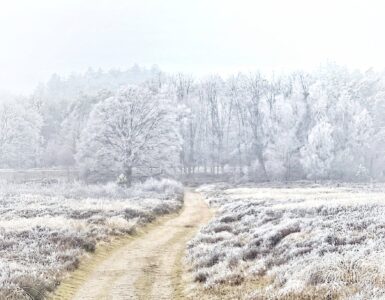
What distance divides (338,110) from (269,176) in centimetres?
1740

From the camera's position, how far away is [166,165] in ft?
212

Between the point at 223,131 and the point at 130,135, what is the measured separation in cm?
4019

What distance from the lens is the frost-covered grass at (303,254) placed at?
12.2 metres

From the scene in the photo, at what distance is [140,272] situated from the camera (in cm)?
1897

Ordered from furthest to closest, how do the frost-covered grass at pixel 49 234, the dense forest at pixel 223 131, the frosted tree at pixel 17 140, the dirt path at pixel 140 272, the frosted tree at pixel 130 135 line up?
the frosted tree at pixel 17 140 → the dense forest at pixel 223 131 → the frosted tree at pixel 130 135 → the dirt path at pixel 140 272 → the frost-covered grass at pixel 49 234

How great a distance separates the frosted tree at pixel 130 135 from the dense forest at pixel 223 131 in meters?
0.12

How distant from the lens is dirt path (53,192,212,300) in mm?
15844

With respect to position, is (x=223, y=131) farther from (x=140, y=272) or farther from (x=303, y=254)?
(x=303, y=254)

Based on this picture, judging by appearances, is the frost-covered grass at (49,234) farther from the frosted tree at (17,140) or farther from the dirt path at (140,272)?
the frosted tree at (17,140)

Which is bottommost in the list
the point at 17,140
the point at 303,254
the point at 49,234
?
the point at 49,234

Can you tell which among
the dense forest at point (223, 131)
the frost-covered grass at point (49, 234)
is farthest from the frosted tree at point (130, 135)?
the frost-covered grass at point (49, 234)

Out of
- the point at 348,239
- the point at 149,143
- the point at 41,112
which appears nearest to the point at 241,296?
the point at 348,239

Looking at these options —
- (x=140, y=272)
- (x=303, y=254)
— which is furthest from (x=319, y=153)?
(x=303, y=254)

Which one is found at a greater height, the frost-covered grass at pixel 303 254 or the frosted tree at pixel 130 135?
the frosted tree at pixel 130 135
